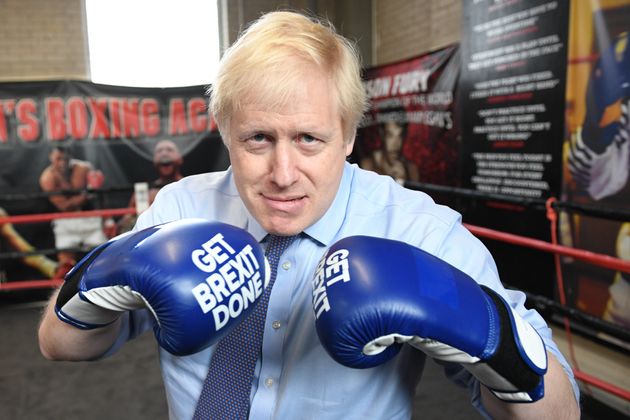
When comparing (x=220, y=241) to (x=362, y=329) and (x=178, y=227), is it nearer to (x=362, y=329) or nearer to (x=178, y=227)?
(x=178, y=227)

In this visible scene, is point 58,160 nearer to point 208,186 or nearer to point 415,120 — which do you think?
point 415,120

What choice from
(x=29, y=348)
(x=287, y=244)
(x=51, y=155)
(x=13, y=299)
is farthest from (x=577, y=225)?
(x=13, y=299)

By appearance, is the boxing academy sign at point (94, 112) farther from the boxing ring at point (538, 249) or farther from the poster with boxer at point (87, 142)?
the boxing ring at point (538, 249)

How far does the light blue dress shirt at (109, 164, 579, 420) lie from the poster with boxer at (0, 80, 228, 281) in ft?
9.49

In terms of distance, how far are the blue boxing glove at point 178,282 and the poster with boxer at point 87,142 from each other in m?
2.97

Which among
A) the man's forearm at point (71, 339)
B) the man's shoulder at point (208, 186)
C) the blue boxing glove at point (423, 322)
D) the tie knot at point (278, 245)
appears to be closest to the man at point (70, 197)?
the man's shoulder at point (208, 186)

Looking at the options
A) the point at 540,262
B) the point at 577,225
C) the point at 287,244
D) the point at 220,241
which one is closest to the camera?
the point at 220,241

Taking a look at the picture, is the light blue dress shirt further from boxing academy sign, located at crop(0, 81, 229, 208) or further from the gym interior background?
boxing academy sign, located at crop(0, 81, 229, 208)

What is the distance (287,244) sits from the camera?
95 cm

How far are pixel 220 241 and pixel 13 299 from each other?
12.3 feet

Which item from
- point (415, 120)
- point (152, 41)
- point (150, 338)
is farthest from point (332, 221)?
point (152, 41)

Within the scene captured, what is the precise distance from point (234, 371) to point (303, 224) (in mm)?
285

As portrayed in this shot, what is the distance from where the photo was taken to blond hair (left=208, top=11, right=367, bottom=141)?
792 mm

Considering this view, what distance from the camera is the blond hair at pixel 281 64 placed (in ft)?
2.60
